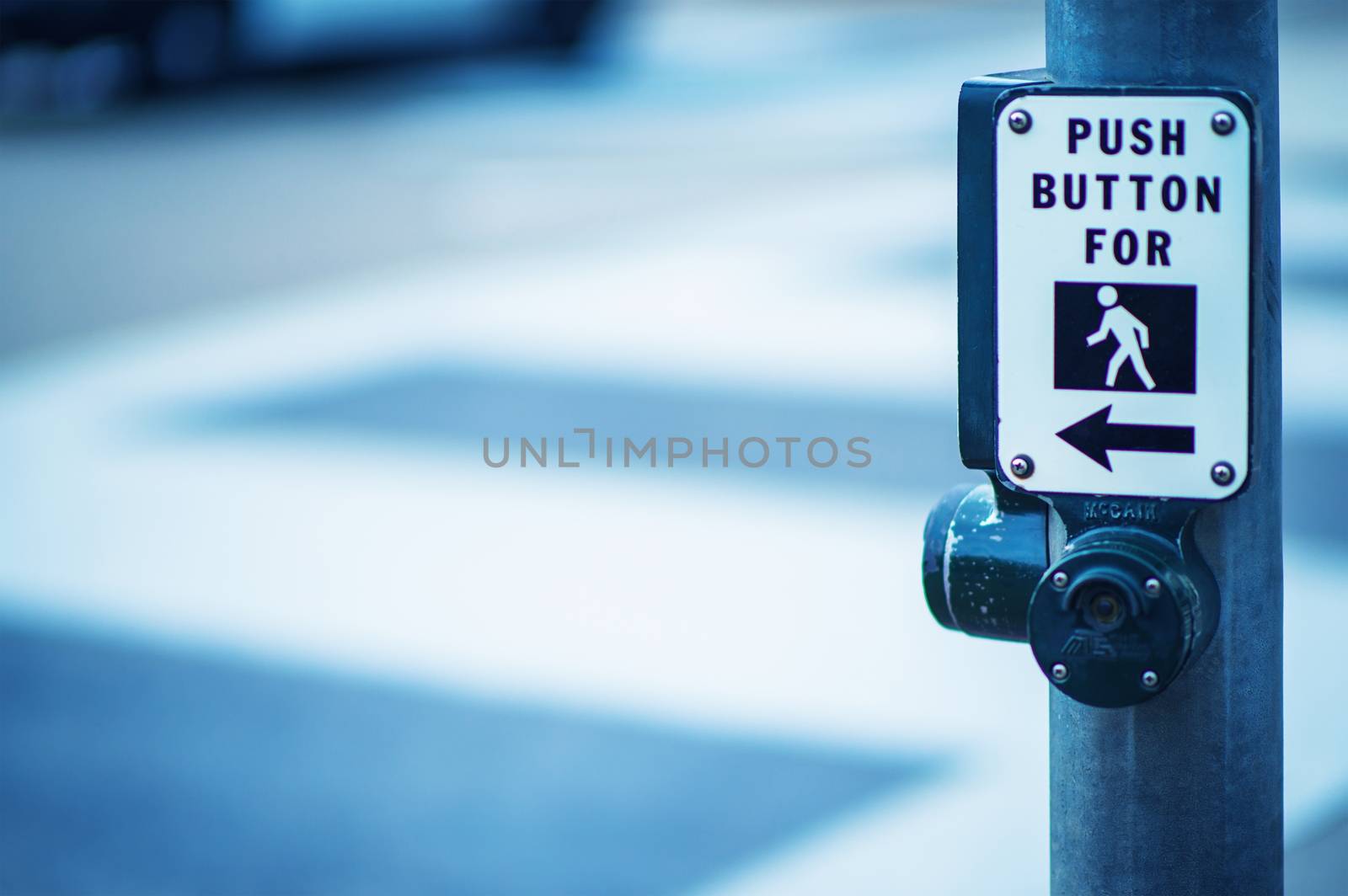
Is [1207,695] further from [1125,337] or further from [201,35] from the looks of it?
[201,35]

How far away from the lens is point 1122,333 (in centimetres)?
→ 158

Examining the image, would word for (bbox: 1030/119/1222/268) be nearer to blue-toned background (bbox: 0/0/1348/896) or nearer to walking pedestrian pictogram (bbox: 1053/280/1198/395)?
walking pedestrian pictogram (bbox: 1053/280/1198/395)

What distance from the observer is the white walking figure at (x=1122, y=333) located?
1574 millimetres

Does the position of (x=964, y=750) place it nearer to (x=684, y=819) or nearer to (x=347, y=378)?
(x=684, y=819)

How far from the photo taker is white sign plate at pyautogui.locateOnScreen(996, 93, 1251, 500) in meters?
1.54

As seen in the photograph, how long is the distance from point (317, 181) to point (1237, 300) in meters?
12.3

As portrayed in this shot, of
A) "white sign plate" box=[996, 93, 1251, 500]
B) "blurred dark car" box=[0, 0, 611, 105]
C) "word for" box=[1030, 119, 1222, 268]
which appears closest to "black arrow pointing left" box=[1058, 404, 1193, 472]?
"white sign plate" box=[996, 93, 1251, 500]

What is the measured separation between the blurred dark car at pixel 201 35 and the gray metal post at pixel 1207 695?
616 inches

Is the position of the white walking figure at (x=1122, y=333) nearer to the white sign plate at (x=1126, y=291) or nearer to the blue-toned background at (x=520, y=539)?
the white sign plate at (x=1126, y=291)

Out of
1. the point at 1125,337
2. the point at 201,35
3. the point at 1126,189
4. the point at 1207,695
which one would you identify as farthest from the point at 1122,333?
the point at 201,35

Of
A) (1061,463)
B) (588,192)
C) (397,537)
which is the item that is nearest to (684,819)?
(397,537)

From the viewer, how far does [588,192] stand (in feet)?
40.6

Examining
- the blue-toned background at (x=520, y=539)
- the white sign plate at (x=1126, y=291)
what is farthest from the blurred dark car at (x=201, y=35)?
the white sign plate at (x=1126, y=291)

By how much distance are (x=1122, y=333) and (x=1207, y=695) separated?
13.5 inches
